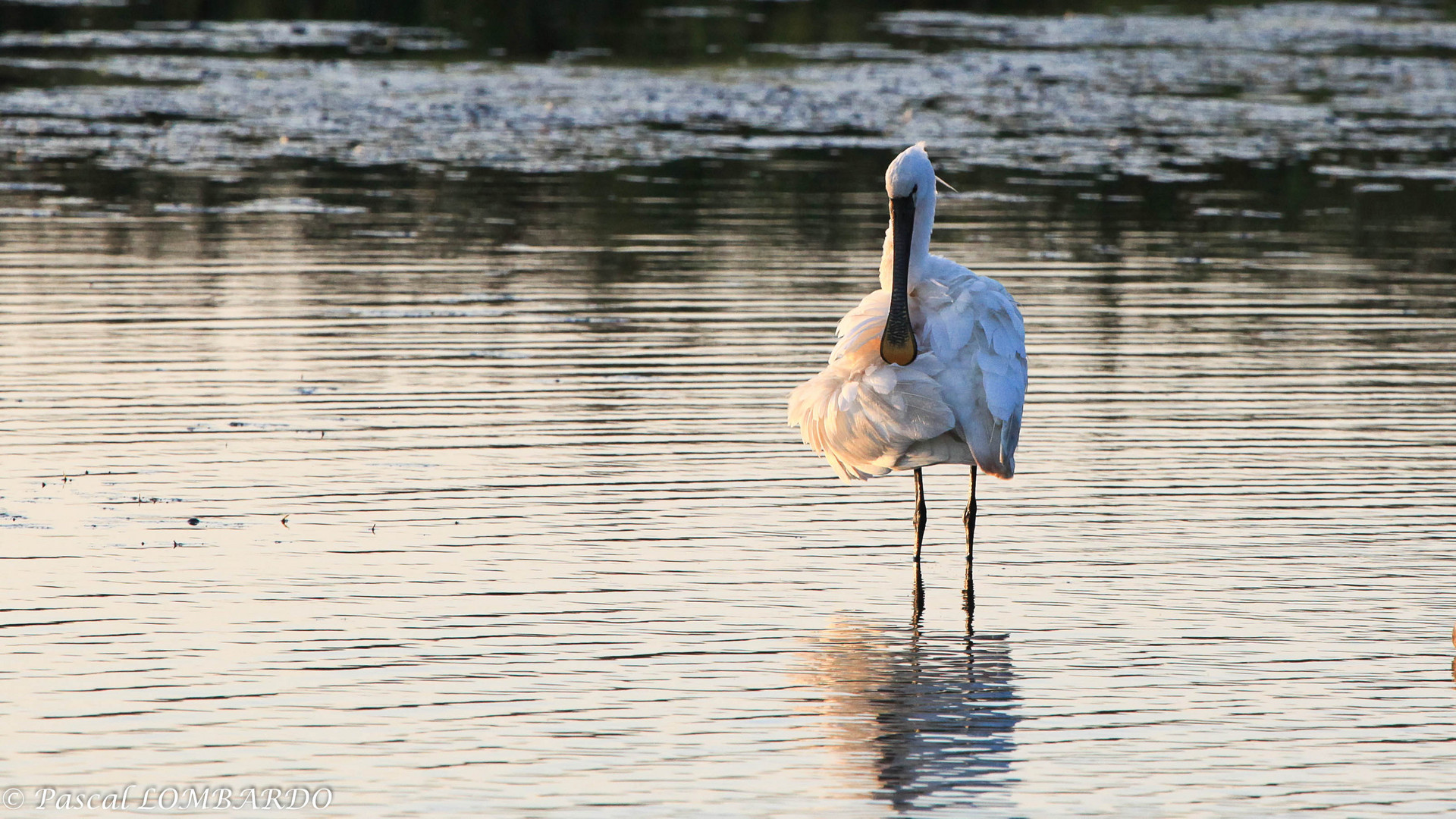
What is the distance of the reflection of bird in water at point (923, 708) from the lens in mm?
7395

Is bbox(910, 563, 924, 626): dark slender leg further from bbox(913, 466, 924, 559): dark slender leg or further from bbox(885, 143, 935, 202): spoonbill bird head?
bbox(885, 143, 935, 202): spoonbill bird head

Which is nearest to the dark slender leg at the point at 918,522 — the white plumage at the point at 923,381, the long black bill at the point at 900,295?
the white plumage at the point at 923,381

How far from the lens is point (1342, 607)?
948 centimetres

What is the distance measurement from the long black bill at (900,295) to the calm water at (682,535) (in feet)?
3.69

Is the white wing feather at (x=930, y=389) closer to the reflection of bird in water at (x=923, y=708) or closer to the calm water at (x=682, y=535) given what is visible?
the calm water at (x=682, y=535)

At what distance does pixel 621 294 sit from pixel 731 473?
19.5 ft

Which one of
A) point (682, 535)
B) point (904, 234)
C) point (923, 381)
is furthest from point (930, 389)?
point (682, 535)

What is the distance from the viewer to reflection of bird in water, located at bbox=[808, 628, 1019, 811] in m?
7.39

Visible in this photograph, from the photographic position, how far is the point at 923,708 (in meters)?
8.18

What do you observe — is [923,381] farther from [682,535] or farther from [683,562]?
[682,535]

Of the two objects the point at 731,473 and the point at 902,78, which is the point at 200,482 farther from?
the point at 902,78

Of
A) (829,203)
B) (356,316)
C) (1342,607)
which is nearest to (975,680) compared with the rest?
(1342,607)

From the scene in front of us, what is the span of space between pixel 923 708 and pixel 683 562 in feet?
7.23

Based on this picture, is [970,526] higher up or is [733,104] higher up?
[733,104]
